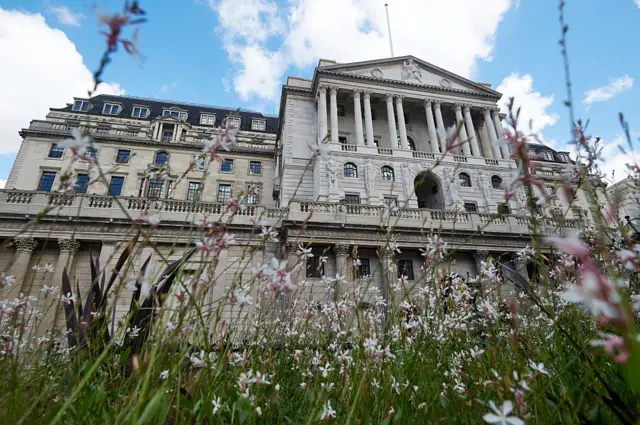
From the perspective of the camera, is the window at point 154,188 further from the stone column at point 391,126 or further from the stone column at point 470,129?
the stone column at point 470,129

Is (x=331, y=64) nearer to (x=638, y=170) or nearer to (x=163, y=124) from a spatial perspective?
(x=163, y=124)

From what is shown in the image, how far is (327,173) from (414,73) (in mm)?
14885

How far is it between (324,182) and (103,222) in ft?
42.6

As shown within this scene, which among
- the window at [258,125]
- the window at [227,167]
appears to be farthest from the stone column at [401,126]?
the window at [258,125]

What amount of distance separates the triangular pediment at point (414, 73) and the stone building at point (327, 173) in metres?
0.11

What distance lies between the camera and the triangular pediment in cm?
2870

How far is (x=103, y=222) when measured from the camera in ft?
48.6

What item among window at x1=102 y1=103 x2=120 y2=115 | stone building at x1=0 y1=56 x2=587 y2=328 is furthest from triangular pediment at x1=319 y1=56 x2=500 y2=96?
window at x1=102 y1=103 x2=120 y2=115

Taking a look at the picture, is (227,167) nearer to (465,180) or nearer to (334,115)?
(334,115)

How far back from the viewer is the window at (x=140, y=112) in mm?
39500

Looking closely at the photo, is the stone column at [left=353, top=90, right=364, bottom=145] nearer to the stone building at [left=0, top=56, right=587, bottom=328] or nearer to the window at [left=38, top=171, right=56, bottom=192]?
the stone building at [left=0, top=56, right=587, bottom=328]

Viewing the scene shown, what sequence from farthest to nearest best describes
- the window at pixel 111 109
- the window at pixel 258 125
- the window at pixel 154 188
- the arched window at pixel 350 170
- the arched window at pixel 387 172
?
the window at pixel 258 125
the window at pixel 111 109
the arched window at pixel 387 172
the arched window at pixel 350 170
the window at pixel 154 188

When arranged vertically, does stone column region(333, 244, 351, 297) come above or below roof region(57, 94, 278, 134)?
below

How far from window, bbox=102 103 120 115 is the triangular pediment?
29265 mm
